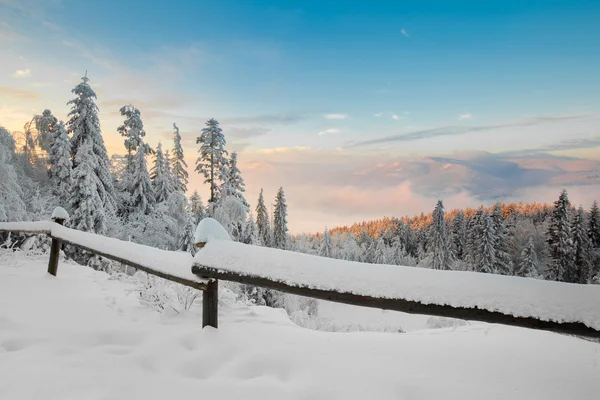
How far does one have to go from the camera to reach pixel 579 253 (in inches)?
1897

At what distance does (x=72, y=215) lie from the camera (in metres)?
17.0

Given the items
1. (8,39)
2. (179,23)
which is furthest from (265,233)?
(8,39)

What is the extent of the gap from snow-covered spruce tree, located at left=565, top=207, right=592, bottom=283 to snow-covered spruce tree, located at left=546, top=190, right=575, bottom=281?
86 centimetres

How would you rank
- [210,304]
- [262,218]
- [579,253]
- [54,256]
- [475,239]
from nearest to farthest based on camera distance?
1. [210,304]
2. [54,256]
3. [579,253]
4. [262,218]
5. [475,239]

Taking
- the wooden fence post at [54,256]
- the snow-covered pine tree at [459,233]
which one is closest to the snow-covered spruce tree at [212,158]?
the wooden fence post at [54,256]

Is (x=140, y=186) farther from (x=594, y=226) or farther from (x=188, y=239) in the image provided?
(x=594, y=226)

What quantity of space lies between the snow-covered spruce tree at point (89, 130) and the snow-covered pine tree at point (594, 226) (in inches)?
2696

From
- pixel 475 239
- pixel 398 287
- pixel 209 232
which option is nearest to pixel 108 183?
→ pixel 209 232

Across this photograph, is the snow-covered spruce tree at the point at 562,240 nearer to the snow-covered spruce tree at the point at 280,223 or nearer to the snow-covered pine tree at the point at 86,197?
the snow-covered spruce tree at the point at 280,223

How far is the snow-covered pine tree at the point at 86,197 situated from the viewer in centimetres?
1683

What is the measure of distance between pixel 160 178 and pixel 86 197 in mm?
9588

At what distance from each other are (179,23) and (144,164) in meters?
10.2

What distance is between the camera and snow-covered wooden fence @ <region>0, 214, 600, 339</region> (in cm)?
202

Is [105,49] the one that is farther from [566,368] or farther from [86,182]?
[566,368]
